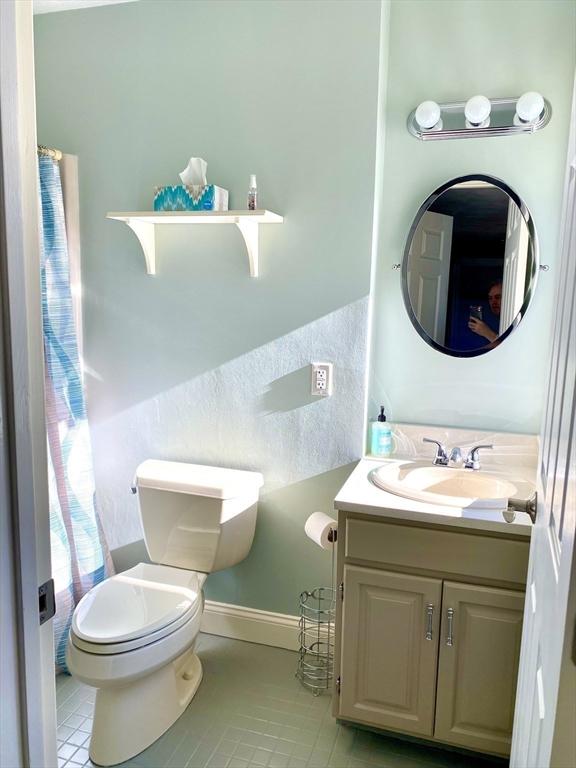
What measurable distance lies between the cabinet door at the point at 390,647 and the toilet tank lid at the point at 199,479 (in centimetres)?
56

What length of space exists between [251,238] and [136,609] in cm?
134

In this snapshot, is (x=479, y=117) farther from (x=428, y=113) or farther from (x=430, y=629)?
(x=430, y=629)

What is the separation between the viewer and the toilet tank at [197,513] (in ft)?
7.25

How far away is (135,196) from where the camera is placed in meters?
2.41

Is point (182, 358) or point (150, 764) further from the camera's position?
point (182, 358)

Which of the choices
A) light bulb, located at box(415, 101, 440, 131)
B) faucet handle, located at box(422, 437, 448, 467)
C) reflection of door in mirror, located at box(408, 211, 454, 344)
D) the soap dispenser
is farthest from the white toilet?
light bulb, located at box(415, 101, 440, 131)

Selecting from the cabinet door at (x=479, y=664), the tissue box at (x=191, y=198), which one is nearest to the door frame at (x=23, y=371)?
the cabinet door at (x=479, y=664)

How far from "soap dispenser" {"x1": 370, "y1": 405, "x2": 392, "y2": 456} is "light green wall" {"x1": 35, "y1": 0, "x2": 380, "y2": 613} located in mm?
69

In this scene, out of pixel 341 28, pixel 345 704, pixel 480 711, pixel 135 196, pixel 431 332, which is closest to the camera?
pixel 480 711

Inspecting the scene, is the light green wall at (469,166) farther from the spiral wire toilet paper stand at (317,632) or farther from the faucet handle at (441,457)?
the spiral wire toilet paper stand at (317,632)

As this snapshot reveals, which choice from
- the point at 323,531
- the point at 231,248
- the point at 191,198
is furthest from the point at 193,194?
the point at 323,531

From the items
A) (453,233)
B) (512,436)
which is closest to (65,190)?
(453,233)

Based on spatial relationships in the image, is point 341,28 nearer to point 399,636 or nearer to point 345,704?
point 399,636

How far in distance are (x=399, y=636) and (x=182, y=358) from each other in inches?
51.7
